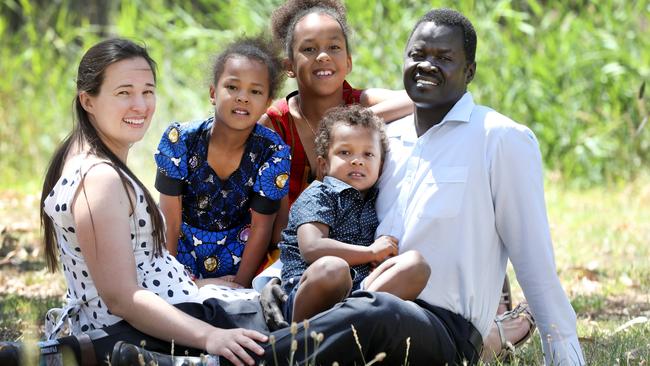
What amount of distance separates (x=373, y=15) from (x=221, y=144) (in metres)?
5.10

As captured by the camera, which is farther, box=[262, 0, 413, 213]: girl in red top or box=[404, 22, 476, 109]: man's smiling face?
box=[262, 0, 413, 213]: girl in red top

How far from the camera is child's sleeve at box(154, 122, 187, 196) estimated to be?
4543 mm

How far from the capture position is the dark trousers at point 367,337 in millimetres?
3498

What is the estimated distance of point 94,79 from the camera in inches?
150

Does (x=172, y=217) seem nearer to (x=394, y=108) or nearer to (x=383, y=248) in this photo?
(x=394, y=108)

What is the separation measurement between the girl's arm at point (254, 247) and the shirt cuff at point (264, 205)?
15 mm

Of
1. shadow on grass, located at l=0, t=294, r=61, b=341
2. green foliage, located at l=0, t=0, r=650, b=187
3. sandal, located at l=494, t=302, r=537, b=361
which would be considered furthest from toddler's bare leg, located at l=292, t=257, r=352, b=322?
green foliage, located at l=0, t=0, r=650, b=187

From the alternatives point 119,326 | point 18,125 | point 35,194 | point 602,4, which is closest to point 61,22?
point 18,125

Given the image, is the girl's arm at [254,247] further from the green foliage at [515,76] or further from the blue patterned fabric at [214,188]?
the green foliage at [515,76]

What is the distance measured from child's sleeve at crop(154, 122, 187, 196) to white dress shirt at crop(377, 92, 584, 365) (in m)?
1.11

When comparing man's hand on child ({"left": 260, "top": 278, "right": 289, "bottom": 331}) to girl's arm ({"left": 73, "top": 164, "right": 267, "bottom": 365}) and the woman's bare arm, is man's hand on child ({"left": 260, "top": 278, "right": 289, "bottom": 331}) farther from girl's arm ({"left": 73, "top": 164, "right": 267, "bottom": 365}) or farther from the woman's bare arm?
the woman's bare arm

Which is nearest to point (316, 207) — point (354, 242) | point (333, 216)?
point (333, 216)

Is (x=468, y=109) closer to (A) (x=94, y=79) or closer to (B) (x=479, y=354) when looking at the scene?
(B) (x=479, y=354)

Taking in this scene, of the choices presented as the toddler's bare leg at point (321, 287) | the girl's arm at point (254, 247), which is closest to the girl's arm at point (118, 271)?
the toddler's bare leg at point (321, 287)
